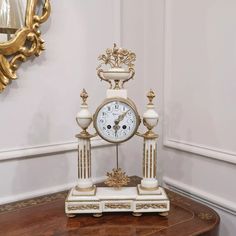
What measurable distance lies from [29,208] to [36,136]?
262 millimetres

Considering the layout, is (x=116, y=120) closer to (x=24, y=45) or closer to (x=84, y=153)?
(x=84, y=153)

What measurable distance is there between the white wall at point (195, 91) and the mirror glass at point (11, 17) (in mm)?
471

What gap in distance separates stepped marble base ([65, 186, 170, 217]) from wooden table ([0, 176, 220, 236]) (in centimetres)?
2

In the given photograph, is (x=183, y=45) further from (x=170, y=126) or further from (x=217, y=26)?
(x=170, y=126)

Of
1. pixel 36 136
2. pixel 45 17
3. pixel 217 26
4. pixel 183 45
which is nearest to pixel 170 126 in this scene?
pixel 183 45

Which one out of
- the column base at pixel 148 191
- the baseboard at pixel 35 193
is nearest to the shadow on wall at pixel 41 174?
the baseboard at pixel 35 193

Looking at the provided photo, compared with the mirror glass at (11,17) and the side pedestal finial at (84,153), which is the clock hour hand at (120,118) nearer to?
the side pedestal finial at (84,153)

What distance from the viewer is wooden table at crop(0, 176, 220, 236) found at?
87 cm

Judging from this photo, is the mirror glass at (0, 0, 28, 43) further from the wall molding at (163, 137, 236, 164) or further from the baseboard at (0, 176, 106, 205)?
the wall molding at (163, 137, 236, 164)

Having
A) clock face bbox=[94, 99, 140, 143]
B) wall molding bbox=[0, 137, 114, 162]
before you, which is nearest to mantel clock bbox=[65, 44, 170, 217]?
clock face bbox=[94, 99, 140, 143]

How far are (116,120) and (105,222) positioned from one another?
0.30 meters

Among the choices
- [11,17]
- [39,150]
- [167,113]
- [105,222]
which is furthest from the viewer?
[167,113]

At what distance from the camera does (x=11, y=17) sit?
1.05 m

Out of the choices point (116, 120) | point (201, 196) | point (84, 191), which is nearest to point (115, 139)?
point (116, 120)
